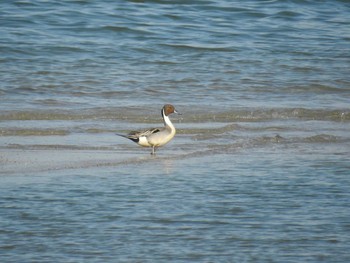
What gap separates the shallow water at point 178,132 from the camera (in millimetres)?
6078

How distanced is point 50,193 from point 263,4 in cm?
1617

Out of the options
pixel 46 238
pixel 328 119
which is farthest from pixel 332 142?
pixel 46 238

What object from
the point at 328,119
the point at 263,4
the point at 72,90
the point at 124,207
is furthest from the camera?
the point at 263,4

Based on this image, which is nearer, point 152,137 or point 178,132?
point 152,137

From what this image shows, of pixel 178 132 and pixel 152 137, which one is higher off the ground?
pixel 152 137

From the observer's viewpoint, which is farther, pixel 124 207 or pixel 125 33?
pixel 125 33

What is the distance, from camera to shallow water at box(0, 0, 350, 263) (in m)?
6.08

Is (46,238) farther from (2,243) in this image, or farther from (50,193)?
(50,193)

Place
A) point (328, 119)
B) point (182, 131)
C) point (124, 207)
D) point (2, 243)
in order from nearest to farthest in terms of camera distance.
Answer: point (2, 243), point (124, 207), point (182, 131), point (328, 119)

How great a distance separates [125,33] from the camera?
61.3ft

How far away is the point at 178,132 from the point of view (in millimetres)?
10594

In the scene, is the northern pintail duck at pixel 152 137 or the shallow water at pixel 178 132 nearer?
the shallow water at pixel 178 132

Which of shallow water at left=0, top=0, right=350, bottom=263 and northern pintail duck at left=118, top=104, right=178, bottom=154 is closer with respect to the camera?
shallow water at left=0, top=0, right=350, bottom=263

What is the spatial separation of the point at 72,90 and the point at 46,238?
24.7 feet
